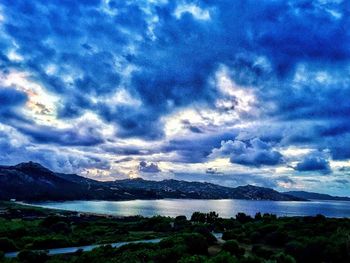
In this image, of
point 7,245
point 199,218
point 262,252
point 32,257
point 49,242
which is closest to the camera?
point 32,257

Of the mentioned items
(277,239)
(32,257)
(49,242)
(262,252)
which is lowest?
(32,257)

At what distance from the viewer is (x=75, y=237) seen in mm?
78125

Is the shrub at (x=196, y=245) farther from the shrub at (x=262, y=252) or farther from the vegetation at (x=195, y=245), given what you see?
the shrub at (x=262, y=252)

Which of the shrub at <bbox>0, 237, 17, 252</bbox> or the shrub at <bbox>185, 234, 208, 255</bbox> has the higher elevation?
the shrub at <bbox>185, 234, 208, 255</bbox>

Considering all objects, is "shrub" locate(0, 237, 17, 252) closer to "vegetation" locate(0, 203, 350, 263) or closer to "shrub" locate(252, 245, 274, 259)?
"vegetation" locate(0, 203, 350, 263)

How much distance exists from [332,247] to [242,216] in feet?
235

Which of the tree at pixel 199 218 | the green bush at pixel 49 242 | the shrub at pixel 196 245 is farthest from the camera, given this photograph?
the tree at pixel 199 218

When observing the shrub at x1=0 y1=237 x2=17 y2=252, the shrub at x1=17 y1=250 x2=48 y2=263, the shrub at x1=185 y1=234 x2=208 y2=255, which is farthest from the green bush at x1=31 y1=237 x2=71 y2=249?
the shrub at x1=185 y1=234 x2=208 y2=255

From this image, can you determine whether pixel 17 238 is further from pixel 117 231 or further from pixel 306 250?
pixel 306 250

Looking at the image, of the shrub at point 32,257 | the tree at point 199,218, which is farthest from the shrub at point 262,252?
the tree at point 199,218

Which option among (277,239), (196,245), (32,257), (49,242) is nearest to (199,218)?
(277,239)

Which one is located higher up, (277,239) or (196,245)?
(277,239)

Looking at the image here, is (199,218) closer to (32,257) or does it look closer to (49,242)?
(49,242)

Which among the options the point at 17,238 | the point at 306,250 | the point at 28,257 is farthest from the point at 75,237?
the point at 306,250
